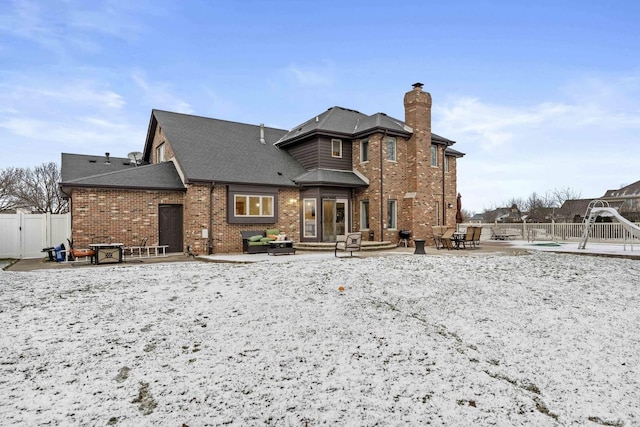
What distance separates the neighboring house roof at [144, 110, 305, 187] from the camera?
15367 mm

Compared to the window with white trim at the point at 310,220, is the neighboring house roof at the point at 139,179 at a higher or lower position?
higher

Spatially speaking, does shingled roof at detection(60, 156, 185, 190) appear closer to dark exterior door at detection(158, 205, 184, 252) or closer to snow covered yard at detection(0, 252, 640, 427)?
dark exterior door at detection(158, 205, 184, 252)

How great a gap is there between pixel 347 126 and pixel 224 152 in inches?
272

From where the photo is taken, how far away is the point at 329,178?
56.0 feet

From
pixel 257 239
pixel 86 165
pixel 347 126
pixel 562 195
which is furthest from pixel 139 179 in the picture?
pixel 562 195

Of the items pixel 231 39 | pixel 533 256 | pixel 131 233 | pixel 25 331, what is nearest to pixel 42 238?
pixel 131 233

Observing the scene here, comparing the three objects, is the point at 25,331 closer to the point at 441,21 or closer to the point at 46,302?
the point at 46,302

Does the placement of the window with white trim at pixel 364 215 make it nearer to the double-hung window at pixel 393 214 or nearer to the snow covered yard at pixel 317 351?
the double-hung window at pixel 393 214

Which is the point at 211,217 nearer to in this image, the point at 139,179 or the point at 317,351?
the point at 139,179

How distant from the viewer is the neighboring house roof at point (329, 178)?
54.9 ft

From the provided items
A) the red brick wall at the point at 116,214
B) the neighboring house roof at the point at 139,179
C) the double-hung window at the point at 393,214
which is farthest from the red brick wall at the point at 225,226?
the double-hung window at the point at 393,214

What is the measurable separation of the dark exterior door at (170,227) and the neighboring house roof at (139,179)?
989mm

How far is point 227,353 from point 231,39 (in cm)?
2046

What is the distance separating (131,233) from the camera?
14.2 m
